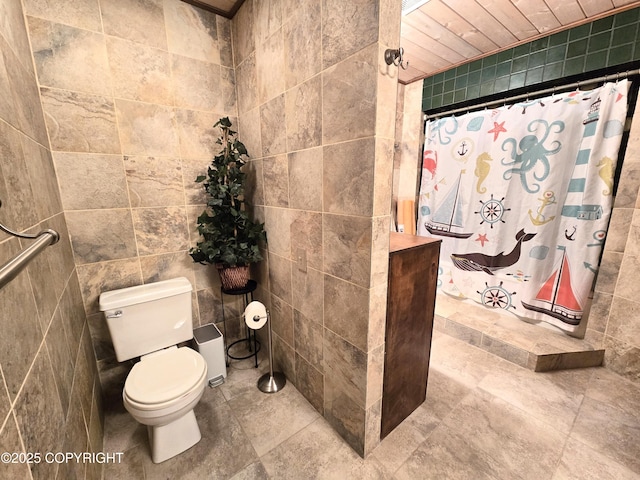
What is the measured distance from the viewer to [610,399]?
1.61 metres

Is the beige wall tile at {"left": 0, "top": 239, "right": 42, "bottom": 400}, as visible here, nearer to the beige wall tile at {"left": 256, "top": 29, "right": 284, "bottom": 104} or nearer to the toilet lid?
the toilet lid

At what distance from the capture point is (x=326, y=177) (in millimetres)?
1198

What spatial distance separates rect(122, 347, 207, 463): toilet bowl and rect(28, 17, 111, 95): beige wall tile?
A: 4.89 ft

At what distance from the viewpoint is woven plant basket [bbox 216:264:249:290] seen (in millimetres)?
1694

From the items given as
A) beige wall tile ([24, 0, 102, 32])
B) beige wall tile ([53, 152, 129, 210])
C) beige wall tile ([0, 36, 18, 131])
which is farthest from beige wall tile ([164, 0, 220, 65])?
beige wall tile ([0, 36, 18, 131])

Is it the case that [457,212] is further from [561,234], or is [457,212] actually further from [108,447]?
[108,447]

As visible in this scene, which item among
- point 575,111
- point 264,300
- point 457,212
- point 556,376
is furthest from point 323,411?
point 575,111

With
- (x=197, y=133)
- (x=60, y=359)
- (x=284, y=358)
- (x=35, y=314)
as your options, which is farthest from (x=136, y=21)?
(x=284, y=358)

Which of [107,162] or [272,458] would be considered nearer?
[272,458]

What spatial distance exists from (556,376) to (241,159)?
2.64m

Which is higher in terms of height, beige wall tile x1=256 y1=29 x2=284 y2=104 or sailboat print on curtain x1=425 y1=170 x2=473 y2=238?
beige wall tile x1=256 y1=29 x2=284 y2=104

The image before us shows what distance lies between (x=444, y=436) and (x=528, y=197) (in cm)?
180

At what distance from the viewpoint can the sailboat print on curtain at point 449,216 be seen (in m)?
2.46

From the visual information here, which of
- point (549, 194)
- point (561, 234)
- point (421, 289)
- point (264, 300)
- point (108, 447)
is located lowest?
point (108, 447)
